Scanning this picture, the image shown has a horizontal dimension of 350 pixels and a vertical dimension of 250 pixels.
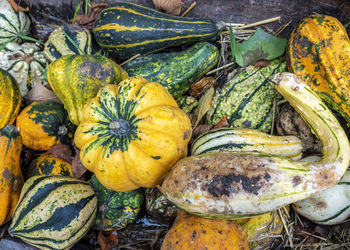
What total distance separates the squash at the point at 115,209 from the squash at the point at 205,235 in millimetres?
462

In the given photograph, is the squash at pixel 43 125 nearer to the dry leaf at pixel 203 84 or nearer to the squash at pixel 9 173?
the squash at pixel 9 173

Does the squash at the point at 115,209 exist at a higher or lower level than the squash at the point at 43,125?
lower

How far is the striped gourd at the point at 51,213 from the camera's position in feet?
5.50

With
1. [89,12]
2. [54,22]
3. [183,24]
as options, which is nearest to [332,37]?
[183,24]

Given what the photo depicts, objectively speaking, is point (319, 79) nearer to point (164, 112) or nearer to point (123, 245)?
point (164, 112)

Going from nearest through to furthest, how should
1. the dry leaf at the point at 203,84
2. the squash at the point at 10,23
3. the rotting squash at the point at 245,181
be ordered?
the rotting squash at the point at 245,181 < the dry leaf at the point at 203,84 < the squash at the point at 10,23

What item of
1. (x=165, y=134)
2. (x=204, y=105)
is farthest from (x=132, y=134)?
(x=204, y=105)

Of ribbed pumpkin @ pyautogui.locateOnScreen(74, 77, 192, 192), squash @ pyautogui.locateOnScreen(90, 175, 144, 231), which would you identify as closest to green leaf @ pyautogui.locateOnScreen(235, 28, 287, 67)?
ribbed pumpkin @ pyautogui.locateOnScreen(74, 77, 192, 192)

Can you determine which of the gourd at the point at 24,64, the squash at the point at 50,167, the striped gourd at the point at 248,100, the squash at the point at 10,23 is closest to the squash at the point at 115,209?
the squash at the point at 50,167

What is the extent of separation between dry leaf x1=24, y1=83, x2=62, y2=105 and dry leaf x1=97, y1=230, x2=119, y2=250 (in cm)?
110

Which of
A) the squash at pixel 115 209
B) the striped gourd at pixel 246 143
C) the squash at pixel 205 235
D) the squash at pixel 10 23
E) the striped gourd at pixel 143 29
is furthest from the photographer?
the squash at pixel 10 23

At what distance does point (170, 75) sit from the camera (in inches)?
85.7

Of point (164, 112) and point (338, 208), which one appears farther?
point (338, 208)

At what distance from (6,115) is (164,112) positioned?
4.08 feet
